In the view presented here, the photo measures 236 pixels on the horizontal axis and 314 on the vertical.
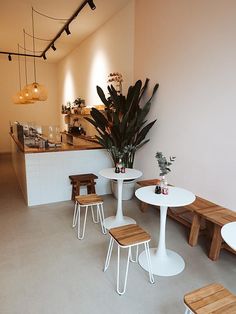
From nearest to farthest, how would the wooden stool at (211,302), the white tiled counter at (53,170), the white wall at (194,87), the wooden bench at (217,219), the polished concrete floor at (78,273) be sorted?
the wooden stool at (211,302) < the polished concrete floor at (78,273) < the wooden bench at (217,219) < the white wall at (194,87) < the white tiled counter at (53,170)

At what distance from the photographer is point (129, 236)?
221cm

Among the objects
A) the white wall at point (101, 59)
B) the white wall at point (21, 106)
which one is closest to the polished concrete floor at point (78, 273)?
the white wall at point (101, 59)

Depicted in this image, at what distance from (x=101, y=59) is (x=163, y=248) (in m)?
4.62

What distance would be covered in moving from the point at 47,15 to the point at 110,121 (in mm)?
2661

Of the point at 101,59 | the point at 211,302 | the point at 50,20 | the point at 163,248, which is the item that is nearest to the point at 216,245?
the point at 163,248

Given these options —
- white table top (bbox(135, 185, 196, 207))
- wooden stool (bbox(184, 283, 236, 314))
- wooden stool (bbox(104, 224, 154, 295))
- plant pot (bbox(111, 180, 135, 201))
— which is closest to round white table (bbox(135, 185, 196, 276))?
white table top (bbox(135, 185, 196, 207))

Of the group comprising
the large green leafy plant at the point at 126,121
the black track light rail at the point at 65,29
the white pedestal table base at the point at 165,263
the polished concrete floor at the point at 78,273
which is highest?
the black track light rail at the point at 65,29

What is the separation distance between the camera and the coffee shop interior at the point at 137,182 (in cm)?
217

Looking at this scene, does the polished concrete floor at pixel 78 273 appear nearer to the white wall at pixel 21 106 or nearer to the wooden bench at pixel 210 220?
the wooden bench at pixel 210 220

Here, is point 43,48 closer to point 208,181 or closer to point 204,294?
point 208,181

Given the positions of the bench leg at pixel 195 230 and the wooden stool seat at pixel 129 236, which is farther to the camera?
the bench leg at pixel 195 230

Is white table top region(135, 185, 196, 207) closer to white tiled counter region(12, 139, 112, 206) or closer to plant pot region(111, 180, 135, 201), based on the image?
plant pot region(111, 180, 135, 201)

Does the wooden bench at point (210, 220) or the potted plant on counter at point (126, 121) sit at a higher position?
the potted plant on counter at point (126, 121)

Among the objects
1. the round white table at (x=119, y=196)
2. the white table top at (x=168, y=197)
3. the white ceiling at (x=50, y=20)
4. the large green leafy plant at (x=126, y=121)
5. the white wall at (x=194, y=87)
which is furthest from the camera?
the white ceiling at (x=50, y=20)
